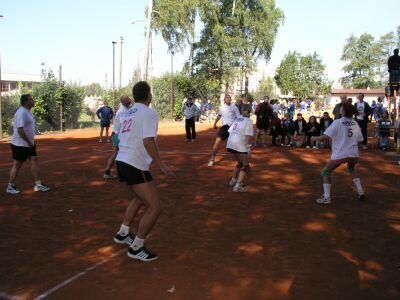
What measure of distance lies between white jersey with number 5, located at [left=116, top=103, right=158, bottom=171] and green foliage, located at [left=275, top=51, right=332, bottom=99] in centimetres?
5590

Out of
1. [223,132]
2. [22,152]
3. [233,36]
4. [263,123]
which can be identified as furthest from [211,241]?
[233,36]

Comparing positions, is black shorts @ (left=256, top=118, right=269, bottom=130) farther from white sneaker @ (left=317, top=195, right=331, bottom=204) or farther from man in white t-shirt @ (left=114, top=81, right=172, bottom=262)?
man in white t-shirt @ (left=114, top=81, right=172, bottom=262)

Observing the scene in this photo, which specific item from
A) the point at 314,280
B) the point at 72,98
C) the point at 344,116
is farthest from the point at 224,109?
the point at 72,98

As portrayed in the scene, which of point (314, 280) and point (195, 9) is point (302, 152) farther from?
point (195, 9)

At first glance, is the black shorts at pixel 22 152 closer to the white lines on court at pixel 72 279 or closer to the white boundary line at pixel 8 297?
the white lines on court at pixel 72 279

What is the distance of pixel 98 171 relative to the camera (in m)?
11.1

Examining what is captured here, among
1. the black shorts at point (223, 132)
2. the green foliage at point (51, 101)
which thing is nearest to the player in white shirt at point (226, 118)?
the black shorts at point (223, 132)

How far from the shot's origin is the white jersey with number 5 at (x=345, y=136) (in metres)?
7.23

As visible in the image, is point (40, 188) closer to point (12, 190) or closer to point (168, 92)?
point (12, 190)

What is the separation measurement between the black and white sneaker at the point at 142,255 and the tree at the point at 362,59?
91062 mm

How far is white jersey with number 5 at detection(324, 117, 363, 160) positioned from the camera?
7230 mm

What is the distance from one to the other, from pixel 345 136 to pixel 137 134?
4027 millimetres

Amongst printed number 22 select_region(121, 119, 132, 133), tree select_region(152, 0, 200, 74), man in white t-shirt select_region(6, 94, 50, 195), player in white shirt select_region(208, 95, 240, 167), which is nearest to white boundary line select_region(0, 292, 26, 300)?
printed number 22 select_region(121, 119, 132, 133)

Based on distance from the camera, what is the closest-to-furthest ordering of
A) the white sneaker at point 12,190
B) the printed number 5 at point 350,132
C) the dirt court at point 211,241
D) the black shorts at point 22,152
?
the dirt court at point 211,241 → the printed number 5 at point 350,132 → the black shorts at point 22,152 → the white sneaker at point 12,190
